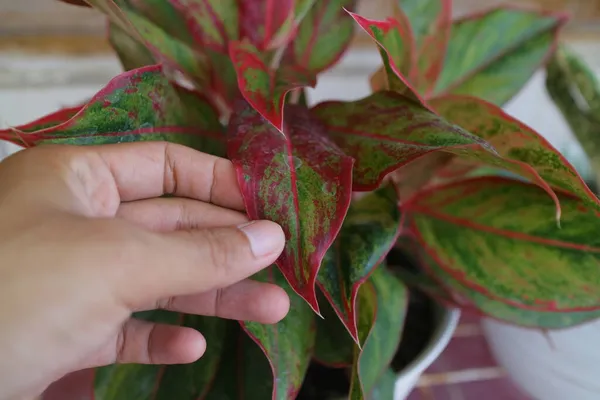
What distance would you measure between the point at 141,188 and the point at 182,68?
122mm

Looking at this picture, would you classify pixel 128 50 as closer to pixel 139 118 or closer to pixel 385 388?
pixel 139 118

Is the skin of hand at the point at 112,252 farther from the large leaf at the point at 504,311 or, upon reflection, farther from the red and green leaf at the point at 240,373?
the large leaf at the point at 504,311

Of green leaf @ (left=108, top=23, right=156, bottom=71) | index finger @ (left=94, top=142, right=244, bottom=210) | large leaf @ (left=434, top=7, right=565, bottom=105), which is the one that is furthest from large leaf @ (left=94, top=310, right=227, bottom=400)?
large leaf @ (left=434, top=7, right=565, bottom=105)

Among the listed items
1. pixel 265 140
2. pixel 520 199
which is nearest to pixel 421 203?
pixel 520 199

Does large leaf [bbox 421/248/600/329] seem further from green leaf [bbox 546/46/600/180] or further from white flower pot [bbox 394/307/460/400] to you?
green leaf [bbox 546/46/600/180]

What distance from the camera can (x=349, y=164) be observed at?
0.35 metres

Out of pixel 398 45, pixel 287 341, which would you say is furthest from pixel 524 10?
pixel 287 341

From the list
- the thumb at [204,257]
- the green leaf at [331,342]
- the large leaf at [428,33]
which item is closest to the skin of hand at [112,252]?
the thumb at [204,257]

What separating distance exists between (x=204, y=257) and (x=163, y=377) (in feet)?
0.61

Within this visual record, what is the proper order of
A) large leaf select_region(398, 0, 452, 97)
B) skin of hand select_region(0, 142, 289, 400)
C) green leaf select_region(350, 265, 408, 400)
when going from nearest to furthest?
skin of hand select_region(0, 142, 289, 400) < green leaf select_region(350, 265, 408, 400) < large leaf select_region(398, 0, 452, 97)

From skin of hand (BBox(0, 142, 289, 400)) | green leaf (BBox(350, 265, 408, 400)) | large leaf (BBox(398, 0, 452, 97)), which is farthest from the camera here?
large leaf (BBox(398, 0, 452, 97))

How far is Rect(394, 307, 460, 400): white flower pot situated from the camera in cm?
48

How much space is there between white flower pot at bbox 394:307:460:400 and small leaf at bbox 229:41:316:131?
10.1 inches

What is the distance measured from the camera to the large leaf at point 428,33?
0.51m
